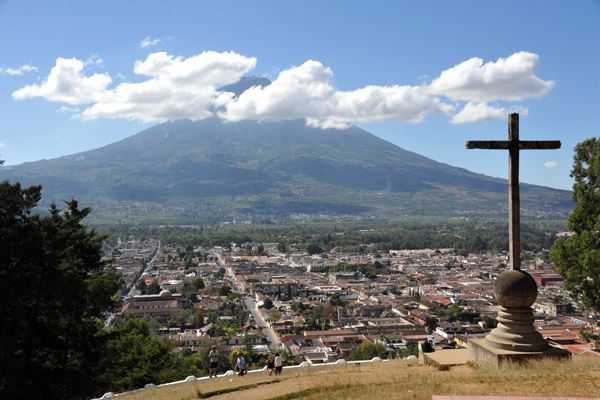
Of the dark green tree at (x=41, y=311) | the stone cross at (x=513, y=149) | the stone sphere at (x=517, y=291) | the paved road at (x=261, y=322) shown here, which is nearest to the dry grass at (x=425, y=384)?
the stone sphere at (x=517, y=291)

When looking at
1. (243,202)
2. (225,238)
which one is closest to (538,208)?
(243,202)

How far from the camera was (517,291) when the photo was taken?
26.0 feet

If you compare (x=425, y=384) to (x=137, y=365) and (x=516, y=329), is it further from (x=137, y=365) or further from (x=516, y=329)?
(x=137, y=365)

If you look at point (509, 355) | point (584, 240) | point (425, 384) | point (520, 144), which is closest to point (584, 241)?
point (584, 240)

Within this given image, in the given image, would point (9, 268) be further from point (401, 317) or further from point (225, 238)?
point (225, 238)

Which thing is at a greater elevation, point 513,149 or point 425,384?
point 513,149

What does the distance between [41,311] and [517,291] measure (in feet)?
29.4

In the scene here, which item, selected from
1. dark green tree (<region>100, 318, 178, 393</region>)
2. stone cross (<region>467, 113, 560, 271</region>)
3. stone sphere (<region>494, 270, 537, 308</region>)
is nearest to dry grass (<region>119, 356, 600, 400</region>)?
stone sphere (<region>494, 270, 537, 308</region>)

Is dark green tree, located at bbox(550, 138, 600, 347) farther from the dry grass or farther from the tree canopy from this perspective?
the dry grass

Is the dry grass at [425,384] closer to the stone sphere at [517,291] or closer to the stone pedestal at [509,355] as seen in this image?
the stone pedestal at [509,355]

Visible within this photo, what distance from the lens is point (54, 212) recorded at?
15000mm

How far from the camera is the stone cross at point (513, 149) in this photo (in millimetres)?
8375

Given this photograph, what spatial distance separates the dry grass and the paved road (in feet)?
70.1

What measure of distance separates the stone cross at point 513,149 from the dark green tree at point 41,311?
8168 mm
